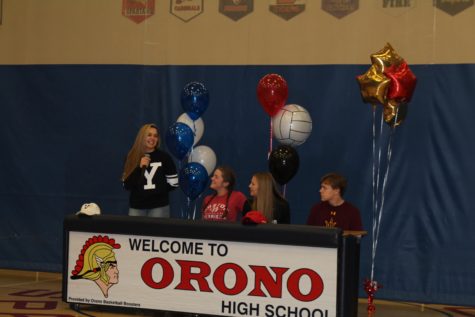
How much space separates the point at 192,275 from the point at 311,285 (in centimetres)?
93

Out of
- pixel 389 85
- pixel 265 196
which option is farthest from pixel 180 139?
pixel 389 85

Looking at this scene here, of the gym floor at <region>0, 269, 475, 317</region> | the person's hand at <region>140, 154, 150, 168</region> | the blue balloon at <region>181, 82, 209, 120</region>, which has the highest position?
the blue balloon at <region>181, 82, 209, 120</region>

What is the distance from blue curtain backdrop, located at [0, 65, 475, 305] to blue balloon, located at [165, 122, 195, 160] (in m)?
0.83

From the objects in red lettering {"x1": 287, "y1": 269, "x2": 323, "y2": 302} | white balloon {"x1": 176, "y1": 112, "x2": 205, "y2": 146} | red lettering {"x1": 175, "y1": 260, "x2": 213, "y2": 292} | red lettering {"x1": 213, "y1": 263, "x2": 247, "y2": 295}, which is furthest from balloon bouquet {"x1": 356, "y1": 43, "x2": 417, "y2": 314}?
white balloon {"x1": 176, "y1": 112, "x2": 205, "y2": 146}

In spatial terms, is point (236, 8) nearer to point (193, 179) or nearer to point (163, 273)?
point (193, 179)

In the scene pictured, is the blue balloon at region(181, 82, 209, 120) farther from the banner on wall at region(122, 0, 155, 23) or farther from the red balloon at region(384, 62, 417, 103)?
the red balloon at region(384, 62, 417, 103)

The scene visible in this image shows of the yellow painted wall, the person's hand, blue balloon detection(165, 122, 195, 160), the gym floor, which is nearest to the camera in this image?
the gym floor

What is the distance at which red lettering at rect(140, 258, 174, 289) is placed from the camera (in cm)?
626

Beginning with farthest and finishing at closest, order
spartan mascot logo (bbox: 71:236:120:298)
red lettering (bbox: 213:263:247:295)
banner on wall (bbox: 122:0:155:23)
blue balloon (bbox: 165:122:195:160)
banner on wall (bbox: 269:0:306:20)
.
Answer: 1. banner on wall (bbox: 122:0:155:23)
2. banner on wall (bbox: 269:0:306:20)
3. blue balloon (bbox: 165:122:195:160)
4. spartan mascot logo (bbox: 71:236:120:298)
5. red lettering (bbox: 213:263:247:295)

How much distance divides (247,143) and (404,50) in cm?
177

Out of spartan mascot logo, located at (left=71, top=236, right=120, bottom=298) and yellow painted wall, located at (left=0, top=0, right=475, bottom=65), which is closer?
spartan mascot logo, located at (left=71, top=236, right=120, bottom=298)

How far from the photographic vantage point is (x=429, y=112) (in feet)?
24.9

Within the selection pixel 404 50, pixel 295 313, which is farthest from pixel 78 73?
pixel 295 313

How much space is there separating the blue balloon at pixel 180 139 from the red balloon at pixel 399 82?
1.85 meters
